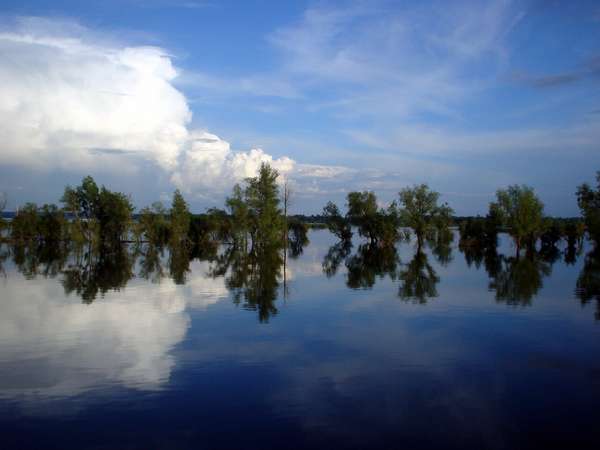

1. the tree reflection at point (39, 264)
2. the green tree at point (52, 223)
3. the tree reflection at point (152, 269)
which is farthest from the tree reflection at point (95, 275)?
the green tree at point (52, 223)

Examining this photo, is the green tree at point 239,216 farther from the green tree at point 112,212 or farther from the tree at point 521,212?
the tree at point 521,212

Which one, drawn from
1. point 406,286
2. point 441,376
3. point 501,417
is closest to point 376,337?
point 441,376

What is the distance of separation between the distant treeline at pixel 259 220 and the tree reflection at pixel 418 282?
19996mm

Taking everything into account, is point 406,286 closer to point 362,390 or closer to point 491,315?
point 491,315

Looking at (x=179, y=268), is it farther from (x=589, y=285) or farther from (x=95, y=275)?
(x=589, y=285)

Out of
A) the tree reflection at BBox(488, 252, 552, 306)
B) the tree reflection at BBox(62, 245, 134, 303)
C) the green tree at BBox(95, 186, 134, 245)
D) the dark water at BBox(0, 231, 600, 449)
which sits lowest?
the tree reflection at BBox(62, 245, 134, 303)

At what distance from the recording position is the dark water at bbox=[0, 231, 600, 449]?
8.78 meters

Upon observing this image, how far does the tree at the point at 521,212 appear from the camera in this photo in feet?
202

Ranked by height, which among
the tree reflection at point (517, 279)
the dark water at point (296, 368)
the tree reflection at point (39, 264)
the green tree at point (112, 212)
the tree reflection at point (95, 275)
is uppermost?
the green tree at point (112, 212)

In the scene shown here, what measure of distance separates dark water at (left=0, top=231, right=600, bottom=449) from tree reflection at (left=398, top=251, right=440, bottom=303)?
347mm

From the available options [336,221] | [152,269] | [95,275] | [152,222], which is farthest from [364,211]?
[95,275]

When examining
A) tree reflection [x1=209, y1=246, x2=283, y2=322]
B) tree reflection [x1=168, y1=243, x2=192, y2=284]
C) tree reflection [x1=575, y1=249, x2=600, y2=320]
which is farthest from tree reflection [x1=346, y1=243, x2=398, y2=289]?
tree reflection [x1=575, y1=249, x2=600, y2=320]

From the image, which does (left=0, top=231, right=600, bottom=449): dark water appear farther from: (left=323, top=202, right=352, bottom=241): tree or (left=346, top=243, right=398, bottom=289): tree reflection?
(left=323, top=202, right=352, bottom=241): tree

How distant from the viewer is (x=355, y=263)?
41.8 metres
